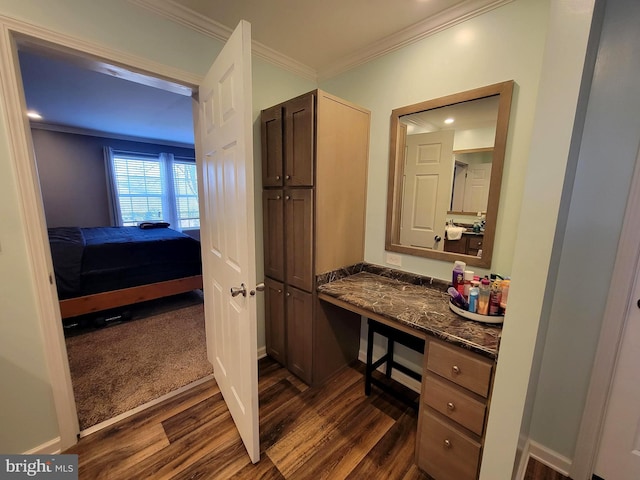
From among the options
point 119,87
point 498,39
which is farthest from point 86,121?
point 498,39

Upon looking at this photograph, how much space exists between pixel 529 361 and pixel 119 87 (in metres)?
3.91

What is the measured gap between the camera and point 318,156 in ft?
5.57

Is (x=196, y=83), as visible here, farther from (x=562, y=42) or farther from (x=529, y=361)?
(x=529, y=361)

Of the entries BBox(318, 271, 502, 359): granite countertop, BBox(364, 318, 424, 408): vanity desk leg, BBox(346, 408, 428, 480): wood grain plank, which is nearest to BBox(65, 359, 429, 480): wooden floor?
BBox(346, 408, 428, 480): wood grain plank

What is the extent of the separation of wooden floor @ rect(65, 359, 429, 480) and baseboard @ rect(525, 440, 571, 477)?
622mm

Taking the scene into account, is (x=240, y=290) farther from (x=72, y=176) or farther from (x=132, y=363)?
(x=72, y=176)

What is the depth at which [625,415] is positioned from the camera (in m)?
1.21

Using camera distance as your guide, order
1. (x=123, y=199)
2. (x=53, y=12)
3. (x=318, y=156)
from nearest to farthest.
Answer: (x=53, y=12) < (x=318, y=156) < (x=123, y=199)

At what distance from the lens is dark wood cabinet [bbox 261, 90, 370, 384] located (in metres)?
1.74

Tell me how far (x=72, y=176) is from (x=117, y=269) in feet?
10.7

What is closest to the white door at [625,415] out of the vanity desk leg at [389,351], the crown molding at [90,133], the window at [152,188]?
the vanity desk leg at [389,351]

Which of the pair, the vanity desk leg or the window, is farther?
the window
